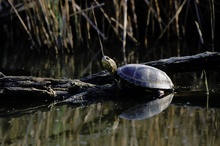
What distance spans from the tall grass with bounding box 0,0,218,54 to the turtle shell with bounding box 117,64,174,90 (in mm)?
1596

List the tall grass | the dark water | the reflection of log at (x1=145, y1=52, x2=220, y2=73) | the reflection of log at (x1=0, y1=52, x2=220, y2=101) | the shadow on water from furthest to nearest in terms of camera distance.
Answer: the tall grass
the reflection of log at (x1=145, y1=52, x2=220, y2=73)
the reflection of log at (x1=0, y1=52, x2=220, y2=101)
the shadow on water
the dark water

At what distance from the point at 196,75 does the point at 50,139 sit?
216cm

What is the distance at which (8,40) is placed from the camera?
339 inches

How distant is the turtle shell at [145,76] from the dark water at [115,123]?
15 centimetres

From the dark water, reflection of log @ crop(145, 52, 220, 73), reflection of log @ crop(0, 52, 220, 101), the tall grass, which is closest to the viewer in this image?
the dark water

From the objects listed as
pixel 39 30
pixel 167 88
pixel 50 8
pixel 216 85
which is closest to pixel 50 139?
pixel 167 88

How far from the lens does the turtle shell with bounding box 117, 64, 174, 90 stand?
12.8 feet

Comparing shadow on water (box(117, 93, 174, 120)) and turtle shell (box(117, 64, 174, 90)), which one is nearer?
shadow on water (box(117, 93, 174, 120))

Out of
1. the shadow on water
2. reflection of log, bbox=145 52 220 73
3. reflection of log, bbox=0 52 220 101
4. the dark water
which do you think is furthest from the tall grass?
the dark water

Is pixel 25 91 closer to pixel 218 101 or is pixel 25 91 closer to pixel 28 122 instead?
pixel 28 122

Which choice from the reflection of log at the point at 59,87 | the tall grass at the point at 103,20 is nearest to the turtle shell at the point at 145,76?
the reflection of log at the point at 59,87

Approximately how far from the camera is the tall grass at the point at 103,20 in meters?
6.12

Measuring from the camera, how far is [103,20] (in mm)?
6883

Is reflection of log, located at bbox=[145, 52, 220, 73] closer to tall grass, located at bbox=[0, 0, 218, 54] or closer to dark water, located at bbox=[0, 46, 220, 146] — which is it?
dark water, located at bbox=[0, 46, 220, 146]
